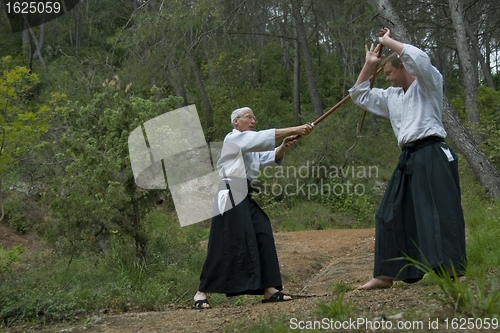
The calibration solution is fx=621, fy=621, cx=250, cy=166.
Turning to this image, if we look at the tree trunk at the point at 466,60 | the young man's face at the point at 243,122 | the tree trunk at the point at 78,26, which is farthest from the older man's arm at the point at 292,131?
the tree trunk at the point at 78,26

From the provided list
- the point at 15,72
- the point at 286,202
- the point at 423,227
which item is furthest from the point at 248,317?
the point at 286,202

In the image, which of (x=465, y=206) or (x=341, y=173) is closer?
(x=465, y=206)

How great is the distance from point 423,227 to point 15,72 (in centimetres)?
479

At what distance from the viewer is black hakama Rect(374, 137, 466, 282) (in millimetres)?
4371

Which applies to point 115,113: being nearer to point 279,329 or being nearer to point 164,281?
point 164,281

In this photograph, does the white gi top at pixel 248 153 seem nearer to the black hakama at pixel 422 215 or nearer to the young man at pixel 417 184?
the young man at pixel 417 184

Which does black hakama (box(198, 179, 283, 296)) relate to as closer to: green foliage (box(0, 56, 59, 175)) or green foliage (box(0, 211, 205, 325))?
green foliage (box(0, 211, 205, 325))

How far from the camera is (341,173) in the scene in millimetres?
15484

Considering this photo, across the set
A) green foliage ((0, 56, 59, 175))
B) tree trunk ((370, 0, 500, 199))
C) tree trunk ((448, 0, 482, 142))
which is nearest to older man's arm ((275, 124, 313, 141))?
green foliage ((0, 56, 59, 175))

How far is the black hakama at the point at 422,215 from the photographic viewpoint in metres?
4.37

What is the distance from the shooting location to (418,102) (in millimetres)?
4543

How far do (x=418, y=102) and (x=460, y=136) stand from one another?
20.5 feet

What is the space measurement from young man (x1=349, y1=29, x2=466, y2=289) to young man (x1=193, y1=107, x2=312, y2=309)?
0.84 metres

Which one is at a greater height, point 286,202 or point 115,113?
point 115,113
